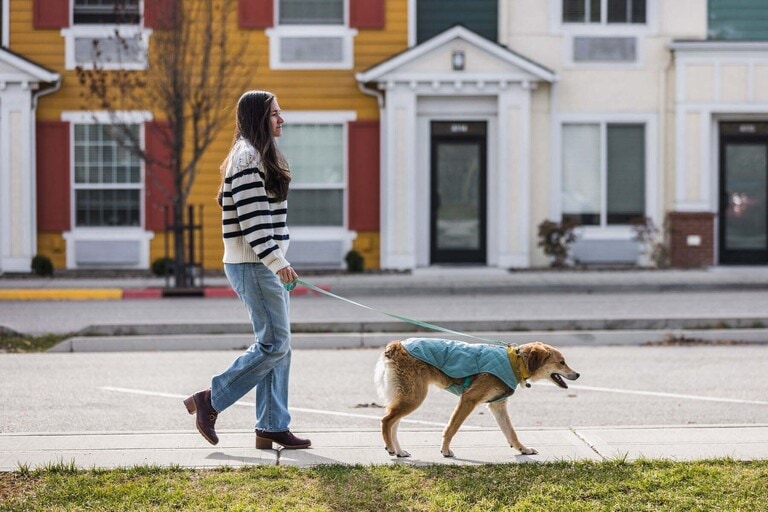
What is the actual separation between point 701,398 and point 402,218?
12.2 metres

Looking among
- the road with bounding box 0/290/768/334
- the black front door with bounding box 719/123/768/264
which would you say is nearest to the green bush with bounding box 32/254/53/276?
the road with bounding box 0/290/768/334

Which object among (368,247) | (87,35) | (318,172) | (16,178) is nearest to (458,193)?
(368,247)

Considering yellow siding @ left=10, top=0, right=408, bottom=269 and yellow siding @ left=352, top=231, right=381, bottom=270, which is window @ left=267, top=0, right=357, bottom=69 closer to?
yellow siding @ left=10, top=0, right=408, bottom=269

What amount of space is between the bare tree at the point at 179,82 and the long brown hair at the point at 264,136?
11.3 metres

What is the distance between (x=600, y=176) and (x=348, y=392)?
13.4m

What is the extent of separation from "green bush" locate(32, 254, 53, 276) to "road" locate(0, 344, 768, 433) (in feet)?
30.7

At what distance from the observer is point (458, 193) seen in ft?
70.3

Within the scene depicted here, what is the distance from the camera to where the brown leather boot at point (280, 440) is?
6.46 metres

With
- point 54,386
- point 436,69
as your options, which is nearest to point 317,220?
point 436,69

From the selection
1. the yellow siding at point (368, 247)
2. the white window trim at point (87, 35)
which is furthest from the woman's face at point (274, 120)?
the white window trim at point (87, 35)

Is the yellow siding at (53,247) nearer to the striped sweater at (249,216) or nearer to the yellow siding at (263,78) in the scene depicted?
the yellow siding at (263,78)

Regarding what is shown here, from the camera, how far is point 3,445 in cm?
652

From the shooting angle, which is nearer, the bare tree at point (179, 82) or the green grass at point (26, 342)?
the green grass at point (26, 342)

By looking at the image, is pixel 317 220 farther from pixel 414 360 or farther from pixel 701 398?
pixel 414 360
